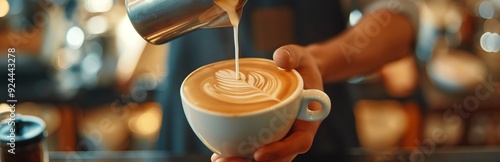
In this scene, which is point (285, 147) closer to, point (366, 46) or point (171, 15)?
point (171, 15)

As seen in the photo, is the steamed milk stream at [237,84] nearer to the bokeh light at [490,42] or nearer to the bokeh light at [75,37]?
the bokeh light at [75,37]

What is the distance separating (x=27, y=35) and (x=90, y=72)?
14 centimetres

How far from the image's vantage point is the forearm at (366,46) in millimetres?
917

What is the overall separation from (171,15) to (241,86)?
0.10 meters

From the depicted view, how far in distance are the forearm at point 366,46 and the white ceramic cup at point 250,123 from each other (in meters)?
0.30

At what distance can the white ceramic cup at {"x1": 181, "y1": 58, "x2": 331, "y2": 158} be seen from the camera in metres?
0.55

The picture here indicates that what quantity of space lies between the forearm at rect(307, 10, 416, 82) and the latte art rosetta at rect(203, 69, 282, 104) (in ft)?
0.87

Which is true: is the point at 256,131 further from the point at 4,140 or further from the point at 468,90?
the point at 468,90

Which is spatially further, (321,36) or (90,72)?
(90,72)

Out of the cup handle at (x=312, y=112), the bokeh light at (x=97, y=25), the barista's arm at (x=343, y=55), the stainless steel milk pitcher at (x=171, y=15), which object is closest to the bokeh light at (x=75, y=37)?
the bokeh light at (x=97, y=25)

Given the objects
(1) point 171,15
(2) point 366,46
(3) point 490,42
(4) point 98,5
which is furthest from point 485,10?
(1) point 171,15

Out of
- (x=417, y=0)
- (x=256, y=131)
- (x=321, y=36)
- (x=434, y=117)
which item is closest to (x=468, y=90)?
(x=434, y=117)

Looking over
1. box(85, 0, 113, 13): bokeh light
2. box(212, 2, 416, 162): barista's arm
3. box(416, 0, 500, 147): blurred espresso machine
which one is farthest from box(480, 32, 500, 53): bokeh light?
box(85, 0, 113, 13): bokeh light

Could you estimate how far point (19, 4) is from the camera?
4.12 ft
